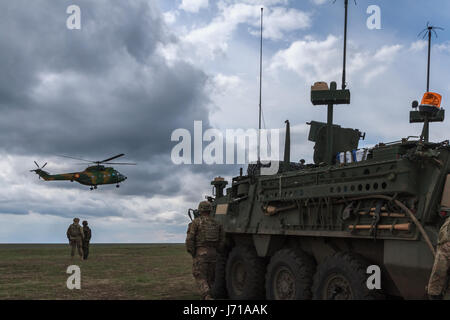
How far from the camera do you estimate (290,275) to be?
8891mm

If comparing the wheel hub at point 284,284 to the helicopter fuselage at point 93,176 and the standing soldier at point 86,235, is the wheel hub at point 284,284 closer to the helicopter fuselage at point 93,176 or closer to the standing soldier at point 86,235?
the standing soldier at point 86,235

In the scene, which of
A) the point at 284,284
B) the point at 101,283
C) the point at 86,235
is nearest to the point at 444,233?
the point at 284,284

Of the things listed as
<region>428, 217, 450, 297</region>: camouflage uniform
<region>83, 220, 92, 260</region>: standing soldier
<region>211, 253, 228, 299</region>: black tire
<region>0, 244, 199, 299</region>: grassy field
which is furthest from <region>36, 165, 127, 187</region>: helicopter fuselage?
<region>428, 217, 450, 297</region>: camouflage uniform

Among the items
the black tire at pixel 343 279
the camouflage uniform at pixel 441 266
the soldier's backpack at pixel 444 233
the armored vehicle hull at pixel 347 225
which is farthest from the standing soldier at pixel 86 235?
the soldier's backpack at pixel 444 233

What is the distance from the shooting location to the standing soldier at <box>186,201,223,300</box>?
895 centimetres

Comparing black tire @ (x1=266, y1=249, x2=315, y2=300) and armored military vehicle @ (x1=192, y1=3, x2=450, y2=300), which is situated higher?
armored military vehicle @ (x1=192, y1=3, x2=450, y2=300)

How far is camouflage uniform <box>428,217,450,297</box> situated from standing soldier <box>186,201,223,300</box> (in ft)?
13.3

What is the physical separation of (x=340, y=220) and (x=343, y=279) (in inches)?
36.0

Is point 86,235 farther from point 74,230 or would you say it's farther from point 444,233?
point 444,233

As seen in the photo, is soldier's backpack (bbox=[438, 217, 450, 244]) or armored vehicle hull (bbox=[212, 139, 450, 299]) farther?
armored vehicle hull (bbox=[212, 139, 450, 299])

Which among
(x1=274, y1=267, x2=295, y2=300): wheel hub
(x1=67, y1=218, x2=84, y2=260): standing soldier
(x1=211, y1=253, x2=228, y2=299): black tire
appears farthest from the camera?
(x1=67, y1=218, x2=84, y2=260): standing soldier

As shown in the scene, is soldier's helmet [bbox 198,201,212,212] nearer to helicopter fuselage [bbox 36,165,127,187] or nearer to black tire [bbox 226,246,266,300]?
black tire [bbox 226,246,266,300]

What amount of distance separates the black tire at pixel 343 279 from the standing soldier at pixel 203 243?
2.01 m
